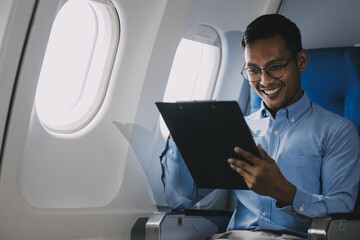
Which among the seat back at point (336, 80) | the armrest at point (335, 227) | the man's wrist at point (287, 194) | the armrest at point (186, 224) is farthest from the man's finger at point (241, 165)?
the seat back at point (336, 80)

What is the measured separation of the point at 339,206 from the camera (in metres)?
2.30

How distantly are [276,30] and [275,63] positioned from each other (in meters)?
0.17

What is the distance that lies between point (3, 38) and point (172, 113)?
797 mm

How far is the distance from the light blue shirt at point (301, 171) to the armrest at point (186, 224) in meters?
0.10

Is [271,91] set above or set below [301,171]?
above

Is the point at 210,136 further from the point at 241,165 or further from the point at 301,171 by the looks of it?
the point at 301,171

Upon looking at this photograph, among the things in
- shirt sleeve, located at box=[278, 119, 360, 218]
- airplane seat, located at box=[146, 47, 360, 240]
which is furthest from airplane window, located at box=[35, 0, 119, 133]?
shirt sleeve, located at box=[278, 119, 360, 218]

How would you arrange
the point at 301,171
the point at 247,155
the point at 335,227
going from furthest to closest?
the point at 301,171 → the point at 335,227 → the point at 247,155

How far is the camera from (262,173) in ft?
6.89

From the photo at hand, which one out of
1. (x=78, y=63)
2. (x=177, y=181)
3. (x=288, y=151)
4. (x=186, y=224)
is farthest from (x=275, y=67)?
Result: (x=78, y=63)

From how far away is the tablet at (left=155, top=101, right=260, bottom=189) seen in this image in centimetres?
206

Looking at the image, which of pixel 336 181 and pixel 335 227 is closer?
pixel 335 227

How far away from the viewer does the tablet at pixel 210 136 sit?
2.06 meters

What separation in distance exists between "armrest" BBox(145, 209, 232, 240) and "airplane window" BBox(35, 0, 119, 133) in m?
0.74
